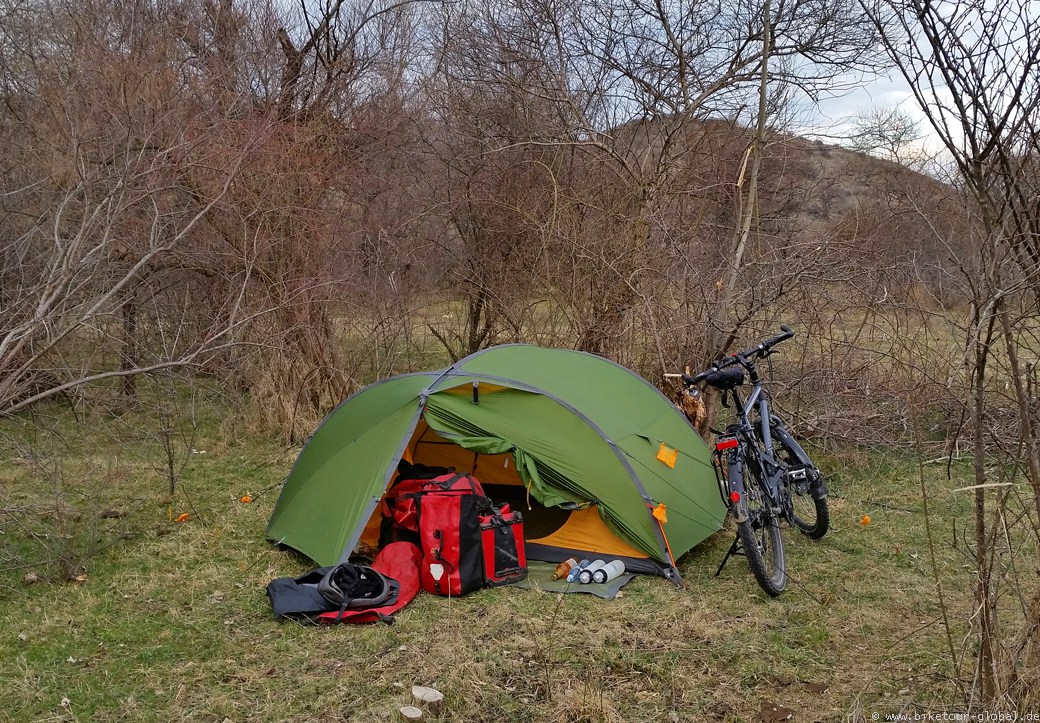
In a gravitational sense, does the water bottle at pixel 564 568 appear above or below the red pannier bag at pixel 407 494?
below

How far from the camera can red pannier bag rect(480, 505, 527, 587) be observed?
496 centimetres

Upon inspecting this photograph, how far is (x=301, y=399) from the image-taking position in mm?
9023

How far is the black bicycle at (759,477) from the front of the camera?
4.69m

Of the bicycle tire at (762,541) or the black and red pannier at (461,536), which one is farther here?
the black and red pannier at (461,536)

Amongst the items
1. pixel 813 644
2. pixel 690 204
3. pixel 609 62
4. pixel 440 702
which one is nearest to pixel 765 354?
pixel 813 644

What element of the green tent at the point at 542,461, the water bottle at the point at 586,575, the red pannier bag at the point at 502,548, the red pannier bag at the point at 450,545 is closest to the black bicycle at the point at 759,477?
the green tent at the point at 542,461

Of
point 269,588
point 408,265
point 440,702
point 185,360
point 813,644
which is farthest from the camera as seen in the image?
point 408,265

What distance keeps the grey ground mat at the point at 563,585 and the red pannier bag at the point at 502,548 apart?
8 cm

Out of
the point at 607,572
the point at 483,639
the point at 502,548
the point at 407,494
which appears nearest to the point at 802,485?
the point at 607,572

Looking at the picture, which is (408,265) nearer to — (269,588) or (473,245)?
(473,245)

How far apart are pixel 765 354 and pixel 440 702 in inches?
117

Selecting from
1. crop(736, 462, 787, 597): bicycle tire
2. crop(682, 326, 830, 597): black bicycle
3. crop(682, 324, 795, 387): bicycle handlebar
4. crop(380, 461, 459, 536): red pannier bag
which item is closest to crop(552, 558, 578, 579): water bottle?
crop(380, 461, 459, 536): red pannier bag

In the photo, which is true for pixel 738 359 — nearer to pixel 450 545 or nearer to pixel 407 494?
pixel 450 545

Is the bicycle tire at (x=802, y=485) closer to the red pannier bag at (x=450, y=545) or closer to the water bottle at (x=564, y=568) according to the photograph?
the water bottle at (x=564, y=568)
